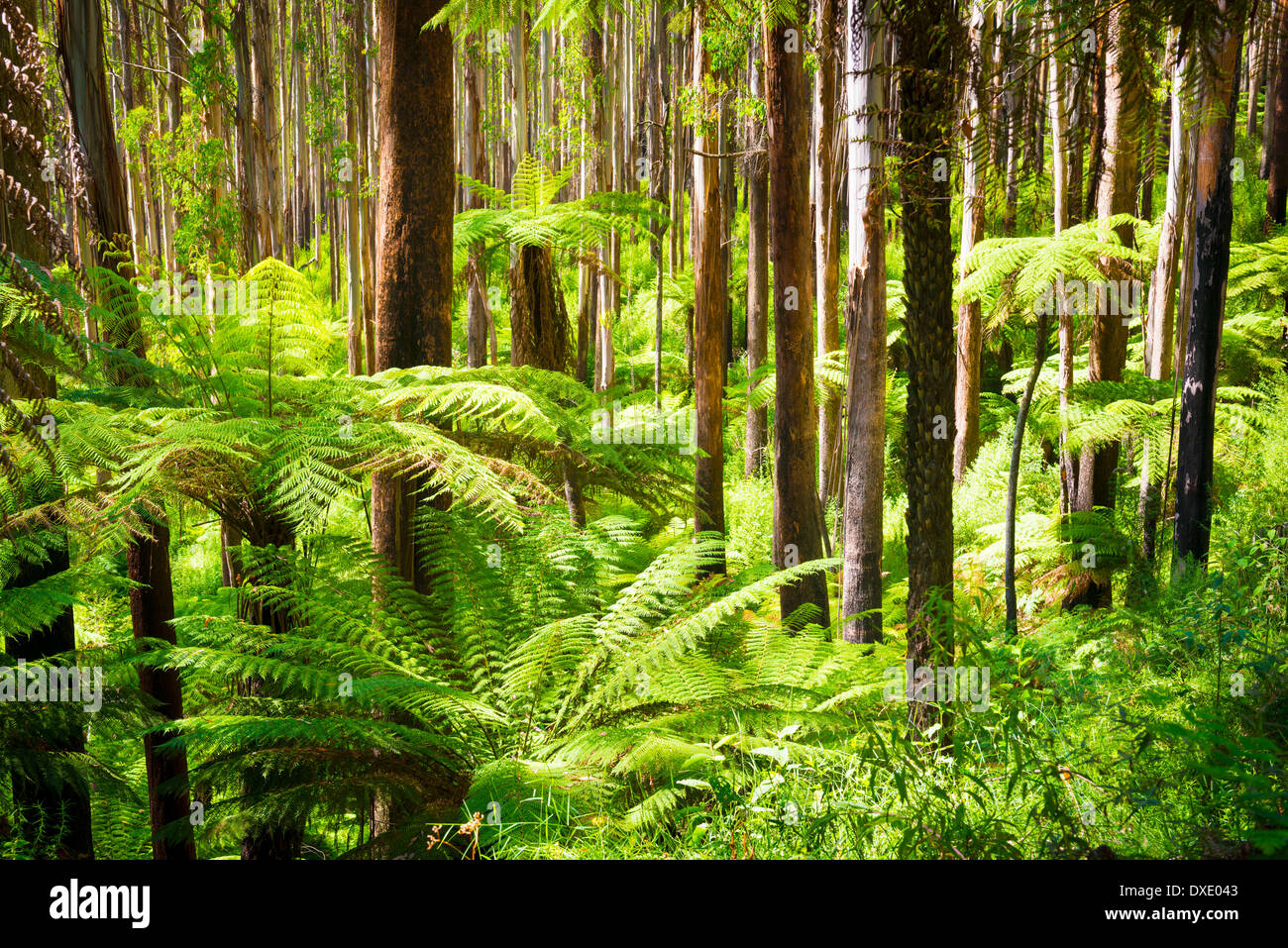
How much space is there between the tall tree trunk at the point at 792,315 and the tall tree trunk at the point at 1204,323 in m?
2.44

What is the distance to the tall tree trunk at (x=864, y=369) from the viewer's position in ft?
16.8

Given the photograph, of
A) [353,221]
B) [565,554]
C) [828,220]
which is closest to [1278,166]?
[828,220]

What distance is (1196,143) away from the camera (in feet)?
17.4

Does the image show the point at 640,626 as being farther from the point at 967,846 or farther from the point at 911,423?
the point at 967,846

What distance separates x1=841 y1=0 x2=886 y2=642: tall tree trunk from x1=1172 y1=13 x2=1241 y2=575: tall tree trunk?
6.18 ft

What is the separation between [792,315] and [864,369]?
1.04 meters

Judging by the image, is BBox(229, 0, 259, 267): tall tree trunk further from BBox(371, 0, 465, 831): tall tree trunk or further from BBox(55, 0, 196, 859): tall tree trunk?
BBox(55, 0, 196, 859): tall tree trunk

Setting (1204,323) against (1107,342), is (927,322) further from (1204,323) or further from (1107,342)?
(1107,342)

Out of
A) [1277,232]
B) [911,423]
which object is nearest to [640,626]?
[911,423]

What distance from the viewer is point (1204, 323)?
519cm

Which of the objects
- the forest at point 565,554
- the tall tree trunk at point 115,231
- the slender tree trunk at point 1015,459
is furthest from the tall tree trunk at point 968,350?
the tall tree trunk at point 115,231

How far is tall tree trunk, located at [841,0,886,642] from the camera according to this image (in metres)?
5.11

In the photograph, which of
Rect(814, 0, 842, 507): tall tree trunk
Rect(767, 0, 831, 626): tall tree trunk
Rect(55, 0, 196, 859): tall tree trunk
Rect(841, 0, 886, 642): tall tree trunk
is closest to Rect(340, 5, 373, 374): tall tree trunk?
Rect(814, 0, 842, 507): tall tree trunk
